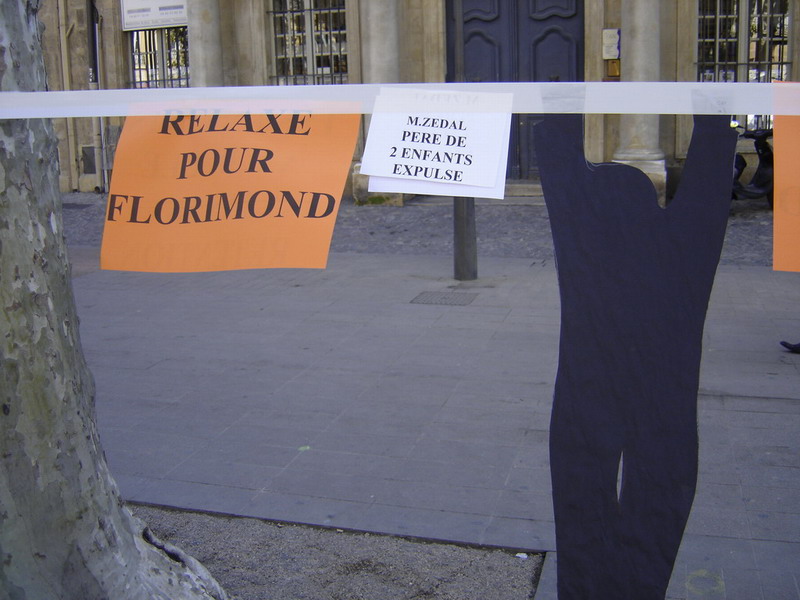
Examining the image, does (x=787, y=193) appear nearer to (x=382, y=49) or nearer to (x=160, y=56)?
(x=382, y=49)

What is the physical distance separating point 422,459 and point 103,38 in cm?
1457

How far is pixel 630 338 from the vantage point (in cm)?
236

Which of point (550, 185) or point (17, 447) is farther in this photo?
point (17, 447)

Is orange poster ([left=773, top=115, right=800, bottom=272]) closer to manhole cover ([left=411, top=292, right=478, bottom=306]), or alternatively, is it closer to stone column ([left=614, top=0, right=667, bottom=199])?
manhole cover ([left=411, top=292, right=478, bottom=306])

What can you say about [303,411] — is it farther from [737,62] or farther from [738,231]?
[737,62]

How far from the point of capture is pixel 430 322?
7426mm

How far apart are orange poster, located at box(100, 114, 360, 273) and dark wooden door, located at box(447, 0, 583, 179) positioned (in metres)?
12.0

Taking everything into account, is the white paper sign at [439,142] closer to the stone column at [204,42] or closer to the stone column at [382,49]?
the stone column at [382,49]

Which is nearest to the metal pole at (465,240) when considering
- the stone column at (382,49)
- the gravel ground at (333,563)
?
the gravel ground at (333,563)

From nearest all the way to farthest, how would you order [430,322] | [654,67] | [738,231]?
[430,322] → [738,231] → [654,67]

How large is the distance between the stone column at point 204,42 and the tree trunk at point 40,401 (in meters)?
13.1

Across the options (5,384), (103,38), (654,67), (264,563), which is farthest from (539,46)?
(5,384)

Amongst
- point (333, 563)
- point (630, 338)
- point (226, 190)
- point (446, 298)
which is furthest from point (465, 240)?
point (630, 338)

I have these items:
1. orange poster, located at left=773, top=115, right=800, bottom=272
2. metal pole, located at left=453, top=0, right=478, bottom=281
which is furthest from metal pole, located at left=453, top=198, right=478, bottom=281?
orange poster, located at left=773, top=115, right=800, bottom=272
